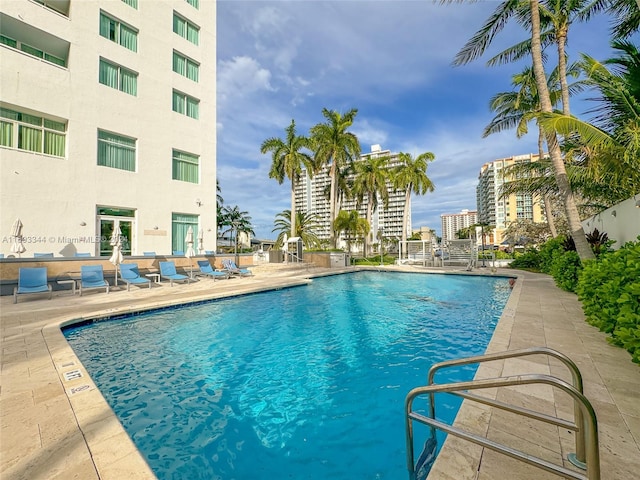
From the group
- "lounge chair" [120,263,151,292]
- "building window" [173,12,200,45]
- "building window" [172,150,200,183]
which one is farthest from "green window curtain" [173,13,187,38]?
"lounge chair" [120,263,151,292]

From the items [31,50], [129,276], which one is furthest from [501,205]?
[31,50]

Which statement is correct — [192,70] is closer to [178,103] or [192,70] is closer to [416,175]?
[178,103]

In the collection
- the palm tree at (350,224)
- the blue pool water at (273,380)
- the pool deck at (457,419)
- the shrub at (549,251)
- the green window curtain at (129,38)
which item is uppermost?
the green window curtain at (129,38)

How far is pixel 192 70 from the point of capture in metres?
19.5

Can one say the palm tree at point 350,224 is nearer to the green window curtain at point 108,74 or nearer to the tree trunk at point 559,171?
the green window curtain at point 108,74

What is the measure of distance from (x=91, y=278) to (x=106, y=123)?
29.7ft

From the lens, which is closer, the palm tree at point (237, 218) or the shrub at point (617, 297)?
the shrub at point (617, 297)

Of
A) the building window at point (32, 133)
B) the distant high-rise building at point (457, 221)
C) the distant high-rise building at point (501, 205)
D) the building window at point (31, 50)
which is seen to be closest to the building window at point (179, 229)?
the building window at point (32, 133)

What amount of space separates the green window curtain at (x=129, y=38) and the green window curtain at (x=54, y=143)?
669 centimetres

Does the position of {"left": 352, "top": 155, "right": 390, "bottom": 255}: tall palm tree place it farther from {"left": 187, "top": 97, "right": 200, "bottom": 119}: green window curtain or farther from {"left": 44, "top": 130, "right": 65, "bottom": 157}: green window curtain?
{"left": 44, "top": 130, "right": 65, "bottom": 157}: green window curtain

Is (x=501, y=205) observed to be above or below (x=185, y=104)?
above

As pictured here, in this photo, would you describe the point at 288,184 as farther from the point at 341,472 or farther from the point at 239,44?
the point at 341,472

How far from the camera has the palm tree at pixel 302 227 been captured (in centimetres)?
2759

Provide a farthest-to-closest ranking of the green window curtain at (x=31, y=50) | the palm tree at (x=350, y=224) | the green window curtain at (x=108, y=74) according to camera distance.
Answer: the palm tree at (x=350, y=224)
the green window curtain at (x=108, y=74)
the green window curtain at (x=31, y=50)
